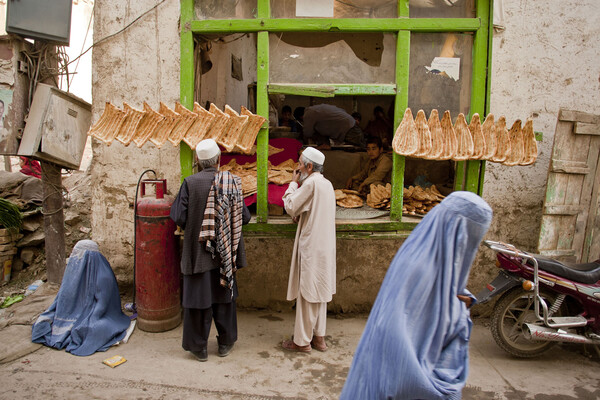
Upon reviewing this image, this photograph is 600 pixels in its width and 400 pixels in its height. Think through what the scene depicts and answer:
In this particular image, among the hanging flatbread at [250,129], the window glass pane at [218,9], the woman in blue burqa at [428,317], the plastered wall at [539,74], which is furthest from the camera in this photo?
the plastered wall at [539,74]

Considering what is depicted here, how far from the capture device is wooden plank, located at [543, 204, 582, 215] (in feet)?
13.4

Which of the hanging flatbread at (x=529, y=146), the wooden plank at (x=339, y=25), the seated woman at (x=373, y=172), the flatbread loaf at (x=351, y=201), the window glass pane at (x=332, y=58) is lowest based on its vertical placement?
the flatbread loaf at (x=351, y=201)

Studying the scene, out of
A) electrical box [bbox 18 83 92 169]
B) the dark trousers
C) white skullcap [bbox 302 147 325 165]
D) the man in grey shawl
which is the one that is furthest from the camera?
electrical box [bbox 18 83 92 169]

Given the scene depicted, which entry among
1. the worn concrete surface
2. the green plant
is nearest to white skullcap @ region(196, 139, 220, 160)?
the worn concrete surface

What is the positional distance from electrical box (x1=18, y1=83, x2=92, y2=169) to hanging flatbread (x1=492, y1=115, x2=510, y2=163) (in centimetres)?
443

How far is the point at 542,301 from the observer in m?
3.56

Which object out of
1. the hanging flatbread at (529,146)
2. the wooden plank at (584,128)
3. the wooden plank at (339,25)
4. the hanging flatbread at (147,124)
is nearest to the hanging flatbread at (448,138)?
the hanging flatbread at (529,146)

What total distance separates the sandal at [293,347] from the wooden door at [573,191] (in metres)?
2.58

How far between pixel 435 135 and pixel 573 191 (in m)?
1.67

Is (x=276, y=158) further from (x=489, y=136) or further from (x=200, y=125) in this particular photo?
(x=489, y=136)

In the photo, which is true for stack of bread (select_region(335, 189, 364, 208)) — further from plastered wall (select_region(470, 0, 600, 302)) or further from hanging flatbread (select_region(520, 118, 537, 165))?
hanging flatbread (select_region(520, 118, 537, 165))

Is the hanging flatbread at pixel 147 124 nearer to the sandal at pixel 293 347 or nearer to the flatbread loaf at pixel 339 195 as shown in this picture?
the flatbread loaf at pixel 339 195

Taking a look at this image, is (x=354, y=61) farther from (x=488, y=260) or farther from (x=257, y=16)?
(x=488, y=260)

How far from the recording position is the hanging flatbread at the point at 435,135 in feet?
12.2
